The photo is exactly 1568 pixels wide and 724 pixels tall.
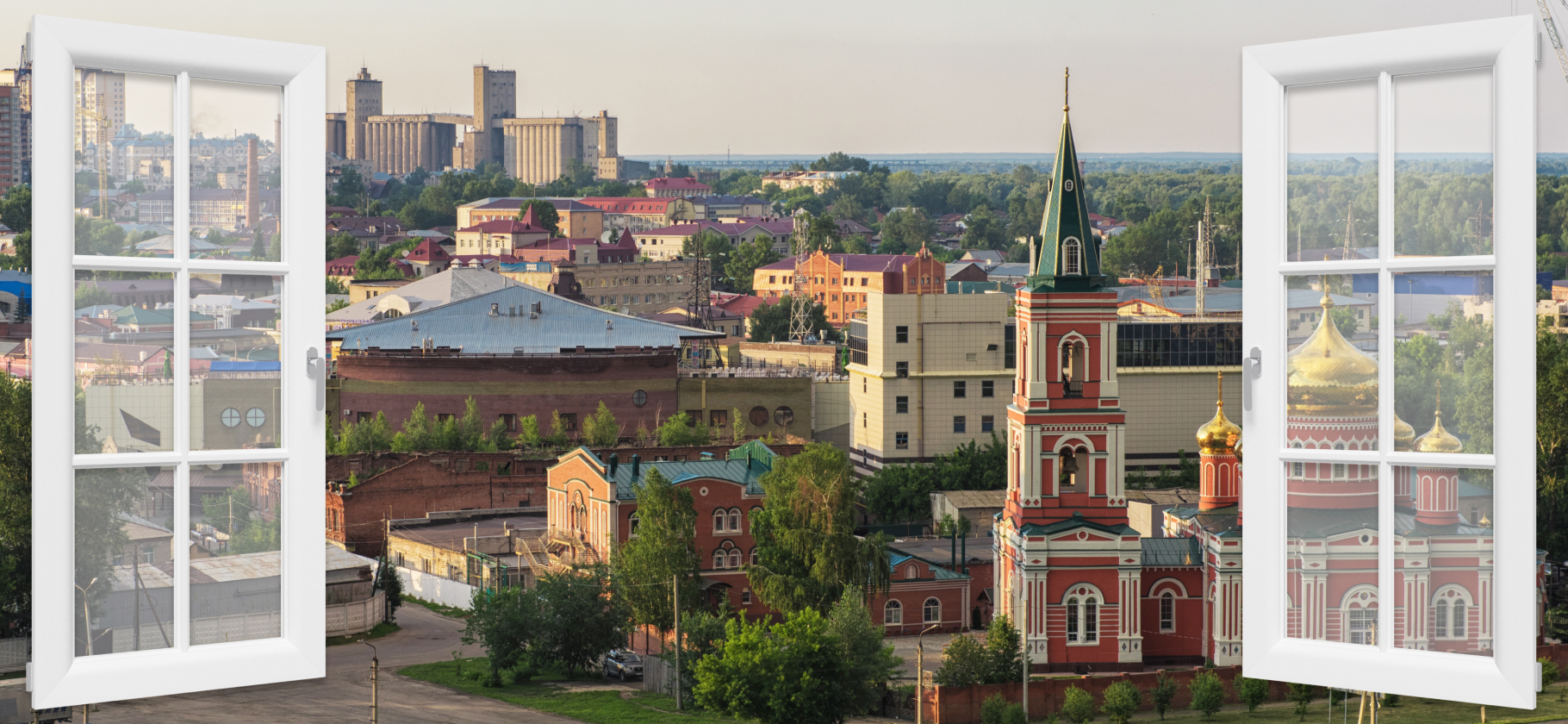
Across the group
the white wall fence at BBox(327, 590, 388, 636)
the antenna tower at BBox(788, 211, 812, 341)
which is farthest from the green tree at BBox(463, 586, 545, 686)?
the antenna tower at BBox(788, 211, 812, 341)

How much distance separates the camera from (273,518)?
3396 mm

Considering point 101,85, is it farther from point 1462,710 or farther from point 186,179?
point 1462,710

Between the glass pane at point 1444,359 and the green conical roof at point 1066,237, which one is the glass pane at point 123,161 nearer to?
the glass pane at point 1444,359

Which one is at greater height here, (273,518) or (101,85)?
(101,85)

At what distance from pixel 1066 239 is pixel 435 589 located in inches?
371

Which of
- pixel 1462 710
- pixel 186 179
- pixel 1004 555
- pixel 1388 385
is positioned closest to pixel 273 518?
pixel 186 179

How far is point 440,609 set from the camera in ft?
71.6

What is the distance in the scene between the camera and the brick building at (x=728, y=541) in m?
19.0

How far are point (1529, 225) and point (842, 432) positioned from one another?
30.6 m

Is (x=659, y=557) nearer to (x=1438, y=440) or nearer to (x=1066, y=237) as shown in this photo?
(x=1066, y=237)

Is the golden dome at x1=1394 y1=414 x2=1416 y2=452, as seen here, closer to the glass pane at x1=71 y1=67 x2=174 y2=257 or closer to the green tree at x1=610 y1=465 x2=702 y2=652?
the glass pane at x1=71 y1=67 x2=174 y2=257

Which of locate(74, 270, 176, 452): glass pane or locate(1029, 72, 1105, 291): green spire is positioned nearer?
locate(74, 270, 176, 452): glass pane

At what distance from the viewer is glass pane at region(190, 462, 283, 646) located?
3.31 metres

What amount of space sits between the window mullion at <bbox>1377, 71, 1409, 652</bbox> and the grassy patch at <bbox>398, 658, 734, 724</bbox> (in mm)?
12432
